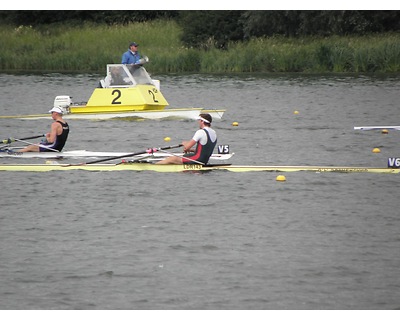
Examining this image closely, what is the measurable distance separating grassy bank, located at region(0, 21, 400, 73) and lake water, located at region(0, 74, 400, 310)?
1942cm

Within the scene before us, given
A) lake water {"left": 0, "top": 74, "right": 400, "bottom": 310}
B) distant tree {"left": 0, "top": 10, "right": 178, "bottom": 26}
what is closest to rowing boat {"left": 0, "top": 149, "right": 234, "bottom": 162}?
lake water {"left": 0, "top": 74, "right": 400, "bottom": 310}

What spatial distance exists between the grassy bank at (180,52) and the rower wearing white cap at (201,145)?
92.2 feet

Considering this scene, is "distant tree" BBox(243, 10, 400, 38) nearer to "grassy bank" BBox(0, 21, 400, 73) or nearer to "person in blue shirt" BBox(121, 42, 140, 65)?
"grassy bank" BBox(0, 21, 400, 73)

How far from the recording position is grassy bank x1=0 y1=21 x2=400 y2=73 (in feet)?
164

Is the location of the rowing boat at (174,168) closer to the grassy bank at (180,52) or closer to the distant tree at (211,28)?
the grassy bank at (180,52)

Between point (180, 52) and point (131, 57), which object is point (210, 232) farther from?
point (180, 52)

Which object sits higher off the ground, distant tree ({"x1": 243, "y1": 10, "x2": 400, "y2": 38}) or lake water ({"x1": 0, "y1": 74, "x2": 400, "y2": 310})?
lake water ({"x1": 0, "y1": 74, "x2": 400, "y2": 310})

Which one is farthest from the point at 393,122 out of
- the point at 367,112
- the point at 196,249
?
the point at 196,249

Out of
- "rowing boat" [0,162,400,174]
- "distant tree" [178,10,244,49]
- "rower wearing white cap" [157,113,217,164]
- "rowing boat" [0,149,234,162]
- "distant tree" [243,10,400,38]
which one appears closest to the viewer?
"rower wearing white cap" [157,113,217,164]

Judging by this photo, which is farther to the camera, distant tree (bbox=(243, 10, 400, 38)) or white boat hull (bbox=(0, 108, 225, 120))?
distant tree (bbox=(243, 10, 400, 38))

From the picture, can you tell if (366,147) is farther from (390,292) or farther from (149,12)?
(149,12)

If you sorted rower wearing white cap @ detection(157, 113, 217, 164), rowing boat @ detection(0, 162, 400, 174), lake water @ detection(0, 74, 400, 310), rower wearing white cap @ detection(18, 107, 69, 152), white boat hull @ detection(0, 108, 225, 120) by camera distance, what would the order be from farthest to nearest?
white boat hull @ detection(0, 108, 225, 120)
rower wearing white cap @ detection(18, 107, 69, 152)
rowing boat @ detection(0, 162, 400, 174)
rower wearing white cap @ detection(157, 113, 217, 164)
lake water @ detection(0, 74, 400, 310)

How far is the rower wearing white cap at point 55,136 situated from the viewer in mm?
24047

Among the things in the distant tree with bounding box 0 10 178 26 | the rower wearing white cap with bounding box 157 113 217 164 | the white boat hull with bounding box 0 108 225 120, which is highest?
the rower wearing white cap with bounding box 157 113 217 164
